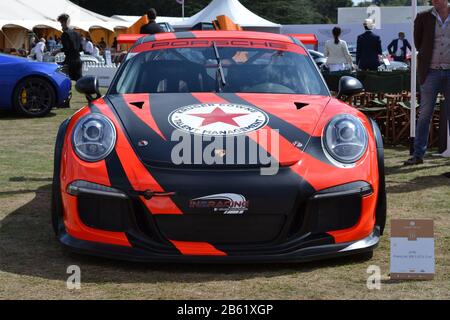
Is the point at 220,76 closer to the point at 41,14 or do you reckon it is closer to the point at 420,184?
the point at 420,184

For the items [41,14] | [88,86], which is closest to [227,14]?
[41,14]

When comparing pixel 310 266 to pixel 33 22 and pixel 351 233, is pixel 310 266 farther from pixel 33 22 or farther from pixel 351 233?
pixel 33 22

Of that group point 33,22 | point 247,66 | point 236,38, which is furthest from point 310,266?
point 33,22

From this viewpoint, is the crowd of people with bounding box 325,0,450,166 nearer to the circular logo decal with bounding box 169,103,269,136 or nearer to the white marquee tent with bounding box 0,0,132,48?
the circular logo decal with bounding box 169,103,269,136

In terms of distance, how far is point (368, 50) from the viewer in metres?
13.9

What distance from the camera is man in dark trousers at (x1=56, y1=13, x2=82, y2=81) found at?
44.3 ft

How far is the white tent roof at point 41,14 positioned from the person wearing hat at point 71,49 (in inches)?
971

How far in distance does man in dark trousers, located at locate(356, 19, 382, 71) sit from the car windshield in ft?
27.6

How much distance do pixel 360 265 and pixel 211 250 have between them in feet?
2.78

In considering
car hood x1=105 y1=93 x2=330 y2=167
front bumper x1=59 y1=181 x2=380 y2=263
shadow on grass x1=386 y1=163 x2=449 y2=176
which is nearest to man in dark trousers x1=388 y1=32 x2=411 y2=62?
shadow on grass x1=386 y1=163 x2=449 y2=176

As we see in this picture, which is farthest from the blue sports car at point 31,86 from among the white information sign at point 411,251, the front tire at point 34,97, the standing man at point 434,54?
the white information sign at point 411,251

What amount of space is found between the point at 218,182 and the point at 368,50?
1027 centimetres

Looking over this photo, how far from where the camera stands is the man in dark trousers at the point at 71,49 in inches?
531

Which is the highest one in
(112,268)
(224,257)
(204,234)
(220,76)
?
(220,76)
